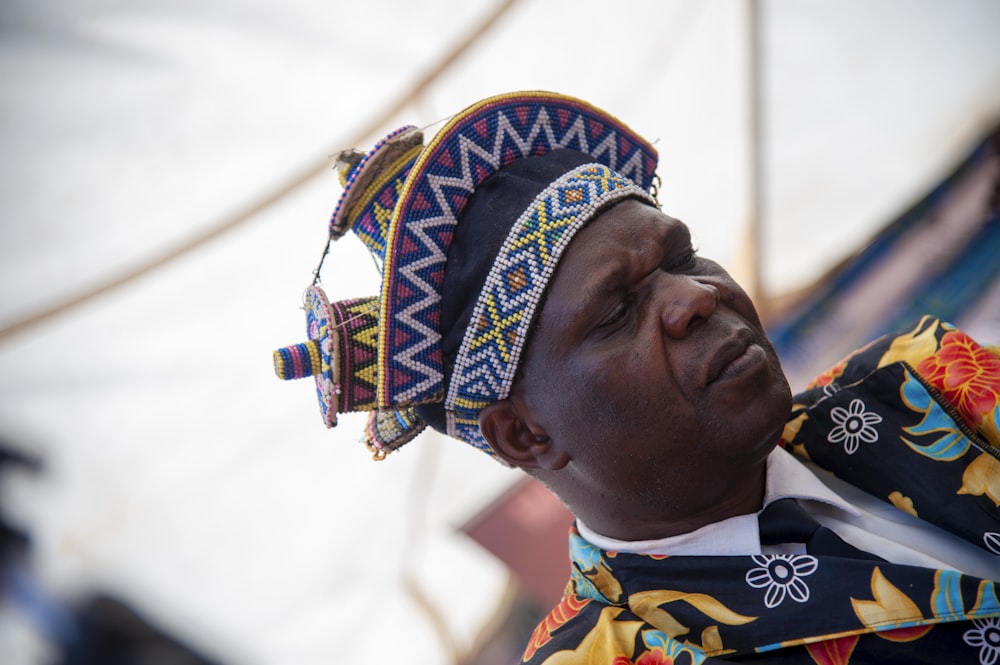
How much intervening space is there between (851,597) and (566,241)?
2.16 ft

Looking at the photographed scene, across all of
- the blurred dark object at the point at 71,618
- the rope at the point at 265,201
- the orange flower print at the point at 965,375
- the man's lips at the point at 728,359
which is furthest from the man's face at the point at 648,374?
the blurred dark object at the point at 71,618

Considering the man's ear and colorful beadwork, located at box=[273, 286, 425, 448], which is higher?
colorful beadwork, located at box=[273, 286, 425, 448]

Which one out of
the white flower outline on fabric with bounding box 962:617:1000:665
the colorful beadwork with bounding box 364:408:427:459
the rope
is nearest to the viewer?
the white flower outline on fabric with bounding box 962:617:1000:665

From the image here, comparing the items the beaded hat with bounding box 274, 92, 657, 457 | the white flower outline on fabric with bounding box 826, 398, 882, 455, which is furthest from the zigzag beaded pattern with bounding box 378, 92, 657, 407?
the white flower outline on fabric with bounding box 826, 398, 882, 455

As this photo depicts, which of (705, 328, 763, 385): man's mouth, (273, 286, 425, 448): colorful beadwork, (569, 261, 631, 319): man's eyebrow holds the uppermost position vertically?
(273, 286, 425, 448): colorful beadwork

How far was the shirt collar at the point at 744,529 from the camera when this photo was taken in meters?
1.36

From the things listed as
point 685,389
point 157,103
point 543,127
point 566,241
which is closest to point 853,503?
point 685,389

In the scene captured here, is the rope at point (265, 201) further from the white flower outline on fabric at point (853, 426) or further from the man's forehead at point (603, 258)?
the white flower outline on fabric at point (853, 426)

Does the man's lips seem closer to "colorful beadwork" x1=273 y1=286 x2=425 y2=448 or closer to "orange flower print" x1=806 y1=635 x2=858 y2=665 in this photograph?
"orange flower print" x1=806 y1=635 x2=858 y2=665

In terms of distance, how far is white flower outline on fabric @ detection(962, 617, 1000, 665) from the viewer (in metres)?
1.16

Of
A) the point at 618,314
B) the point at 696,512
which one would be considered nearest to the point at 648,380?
the point at 618,314

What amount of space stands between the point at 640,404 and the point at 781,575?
1.07 feet

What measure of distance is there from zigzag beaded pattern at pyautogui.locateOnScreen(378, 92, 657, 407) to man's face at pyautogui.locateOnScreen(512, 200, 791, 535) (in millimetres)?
176

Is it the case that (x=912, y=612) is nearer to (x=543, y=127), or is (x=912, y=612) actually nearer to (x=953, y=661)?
(x=953, y=661)
